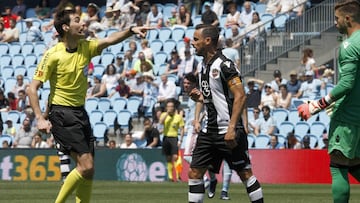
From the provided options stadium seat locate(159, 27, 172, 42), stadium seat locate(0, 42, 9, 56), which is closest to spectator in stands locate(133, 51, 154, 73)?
stadium seat locate(159, 27, 172, 42)

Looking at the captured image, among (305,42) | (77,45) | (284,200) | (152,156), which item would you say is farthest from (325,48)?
(77,45)

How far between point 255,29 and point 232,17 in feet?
5.24

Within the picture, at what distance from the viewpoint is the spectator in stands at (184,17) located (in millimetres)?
32031

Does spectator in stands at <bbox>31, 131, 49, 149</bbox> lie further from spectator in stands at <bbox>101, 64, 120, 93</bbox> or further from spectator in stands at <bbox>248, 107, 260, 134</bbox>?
spectator in stands at <bbox>248, 107, 260, 134</bbox>

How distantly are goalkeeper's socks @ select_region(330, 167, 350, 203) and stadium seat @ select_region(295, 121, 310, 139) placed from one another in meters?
16.3

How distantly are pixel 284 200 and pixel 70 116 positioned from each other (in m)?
6.46

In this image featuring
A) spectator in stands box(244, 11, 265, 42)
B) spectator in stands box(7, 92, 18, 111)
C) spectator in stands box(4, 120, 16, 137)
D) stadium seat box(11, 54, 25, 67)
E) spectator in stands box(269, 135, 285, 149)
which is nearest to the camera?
spectator in stands box(269, 135, 285, 149)

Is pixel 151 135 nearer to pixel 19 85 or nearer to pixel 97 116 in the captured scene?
pixel 97 116

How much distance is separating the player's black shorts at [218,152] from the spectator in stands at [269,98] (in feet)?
51.5

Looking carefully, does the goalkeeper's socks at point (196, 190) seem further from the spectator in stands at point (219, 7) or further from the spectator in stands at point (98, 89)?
the spectator in stands at point (219, 7)

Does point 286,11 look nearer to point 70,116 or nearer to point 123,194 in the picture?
point 123,194

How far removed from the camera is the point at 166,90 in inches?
1118

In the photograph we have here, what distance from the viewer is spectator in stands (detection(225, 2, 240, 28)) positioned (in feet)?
101

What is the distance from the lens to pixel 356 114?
10453mm
